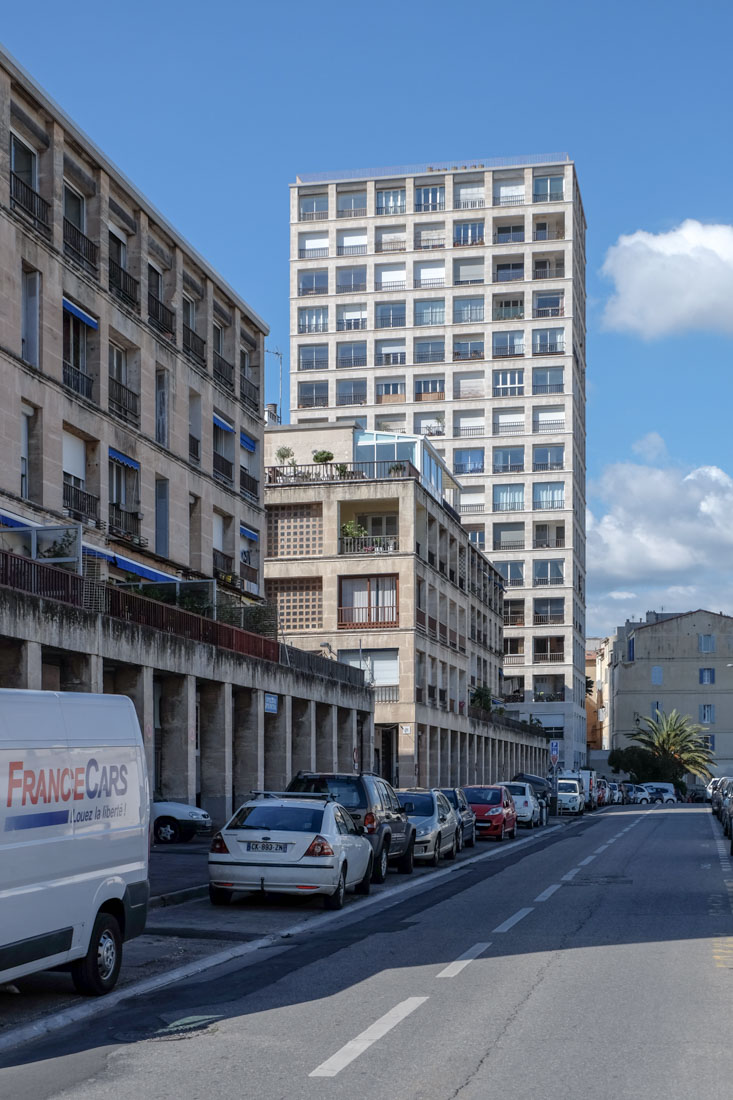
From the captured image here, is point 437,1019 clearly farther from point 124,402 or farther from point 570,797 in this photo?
point 570,797

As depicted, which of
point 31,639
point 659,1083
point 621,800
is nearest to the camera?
point 659,1083

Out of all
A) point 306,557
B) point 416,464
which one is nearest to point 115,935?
point 306,557

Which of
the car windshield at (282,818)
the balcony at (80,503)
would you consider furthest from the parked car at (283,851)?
the balcony at (80,503)

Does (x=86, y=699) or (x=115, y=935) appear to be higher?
(x=86, y=699)

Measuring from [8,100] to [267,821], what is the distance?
2000cm

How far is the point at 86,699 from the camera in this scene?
35.6 feet

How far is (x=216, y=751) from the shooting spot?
35.4 m

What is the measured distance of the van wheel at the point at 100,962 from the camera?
10594 millimetres

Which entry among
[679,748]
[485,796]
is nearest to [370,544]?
[485,796]

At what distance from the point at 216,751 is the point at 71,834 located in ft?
83.2

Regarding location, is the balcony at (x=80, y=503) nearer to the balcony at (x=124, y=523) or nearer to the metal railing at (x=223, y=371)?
the balcony at (x=124, y=523)

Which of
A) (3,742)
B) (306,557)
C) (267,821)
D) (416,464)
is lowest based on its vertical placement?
(267,821)

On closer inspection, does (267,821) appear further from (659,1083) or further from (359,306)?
(359,306)

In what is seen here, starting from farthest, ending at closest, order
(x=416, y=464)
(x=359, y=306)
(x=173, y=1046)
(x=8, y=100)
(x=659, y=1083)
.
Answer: (x=359, y=306) → (x=416, y=464) → (x=8, y=100) → (x=173, y=1046) → (x=659, y=1083)
